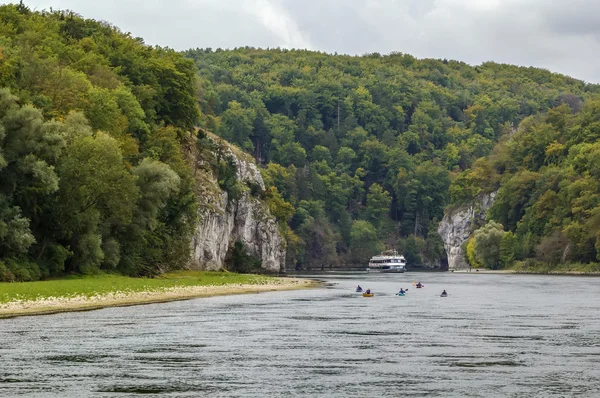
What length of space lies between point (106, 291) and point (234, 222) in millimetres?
87081

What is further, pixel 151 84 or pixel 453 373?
pixel 151 84

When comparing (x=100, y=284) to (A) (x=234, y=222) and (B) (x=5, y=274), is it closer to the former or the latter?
(B) (x=5, y=274)

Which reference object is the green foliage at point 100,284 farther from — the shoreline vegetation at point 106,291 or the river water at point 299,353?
the river water at point 299,353

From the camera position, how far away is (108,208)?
96.4m

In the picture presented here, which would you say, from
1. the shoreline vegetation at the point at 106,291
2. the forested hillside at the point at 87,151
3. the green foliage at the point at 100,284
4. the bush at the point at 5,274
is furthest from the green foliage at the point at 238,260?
the bush at the point at 5,274

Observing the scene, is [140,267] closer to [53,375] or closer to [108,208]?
[108,208]

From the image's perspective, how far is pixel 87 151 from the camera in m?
89.8

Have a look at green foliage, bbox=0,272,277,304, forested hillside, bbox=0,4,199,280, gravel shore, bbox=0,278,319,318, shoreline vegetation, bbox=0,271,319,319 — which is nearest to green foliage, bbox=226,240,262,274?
forested hillside, bbox=0,4,199,280

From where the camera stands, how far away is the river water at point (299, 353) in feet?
119

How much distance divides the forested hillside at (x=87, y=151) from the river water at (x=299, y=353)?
1884 cm

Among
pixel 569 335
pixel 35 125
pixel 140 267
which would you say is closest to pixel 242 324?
pixel 569 335

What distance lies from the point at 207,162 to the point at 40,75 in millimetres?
51297

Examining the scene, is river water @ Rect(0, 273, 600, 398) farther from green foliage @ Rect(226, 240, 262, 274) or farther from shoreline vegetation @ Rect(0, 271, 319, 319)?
green foliage @ Rect(226, 240, 262, 274)

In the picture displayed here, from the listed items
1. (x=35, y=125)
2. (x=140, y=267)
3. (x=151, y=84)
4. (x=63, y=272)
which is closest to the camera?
(x=35, y=125)
